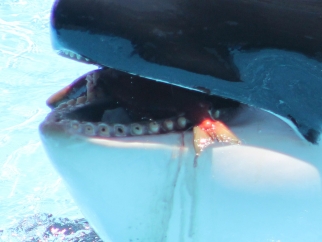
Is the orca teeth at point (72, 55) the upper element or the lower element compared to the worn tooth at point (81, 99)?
upper

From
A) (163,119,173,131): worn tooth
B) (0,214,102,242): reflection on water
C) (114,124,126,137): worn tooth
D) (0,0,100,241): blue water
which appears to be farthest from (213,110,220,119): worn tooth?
(0,0,100,241): blue water

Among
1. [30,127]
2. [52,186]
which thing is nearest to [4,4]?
[30,127]

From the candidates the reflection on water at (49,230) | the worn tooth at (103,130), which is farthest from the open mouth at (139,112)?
the reflection on water at (49,230)

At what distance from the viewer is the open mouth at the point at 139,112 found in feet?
5.16

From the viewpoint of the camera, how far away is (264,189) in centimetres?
159

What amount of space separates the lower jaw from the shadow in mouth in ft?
0.09

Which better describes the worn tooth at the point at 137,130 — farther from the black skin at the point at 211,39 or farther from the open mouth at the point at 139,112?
the black skin at the point at 211,39

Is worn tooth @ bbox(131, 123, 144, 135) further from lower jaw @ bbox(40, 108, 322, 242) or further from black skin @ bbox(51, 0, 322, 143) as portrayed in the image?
black skin @ bbox(51, 0, 322, 143)

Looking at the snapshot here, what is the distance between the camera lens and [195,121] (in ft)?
5.18

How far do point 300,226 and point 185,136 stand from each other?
18.1 inches

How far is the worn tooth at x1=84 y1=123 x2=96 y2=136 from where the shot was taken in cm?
157

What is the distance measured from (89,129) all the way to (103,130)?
0.04 m

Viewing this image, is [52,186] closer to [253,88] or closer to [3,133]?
[3,133]

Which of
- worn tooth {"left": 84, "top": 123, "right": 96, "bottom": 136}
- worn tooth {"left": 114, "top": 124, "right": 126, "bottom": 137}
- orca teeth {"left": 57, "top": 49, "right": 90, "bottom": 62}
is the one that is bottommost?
worn tooth {"left": 84, "top": 123, "right": 96, "bottom": 136}
